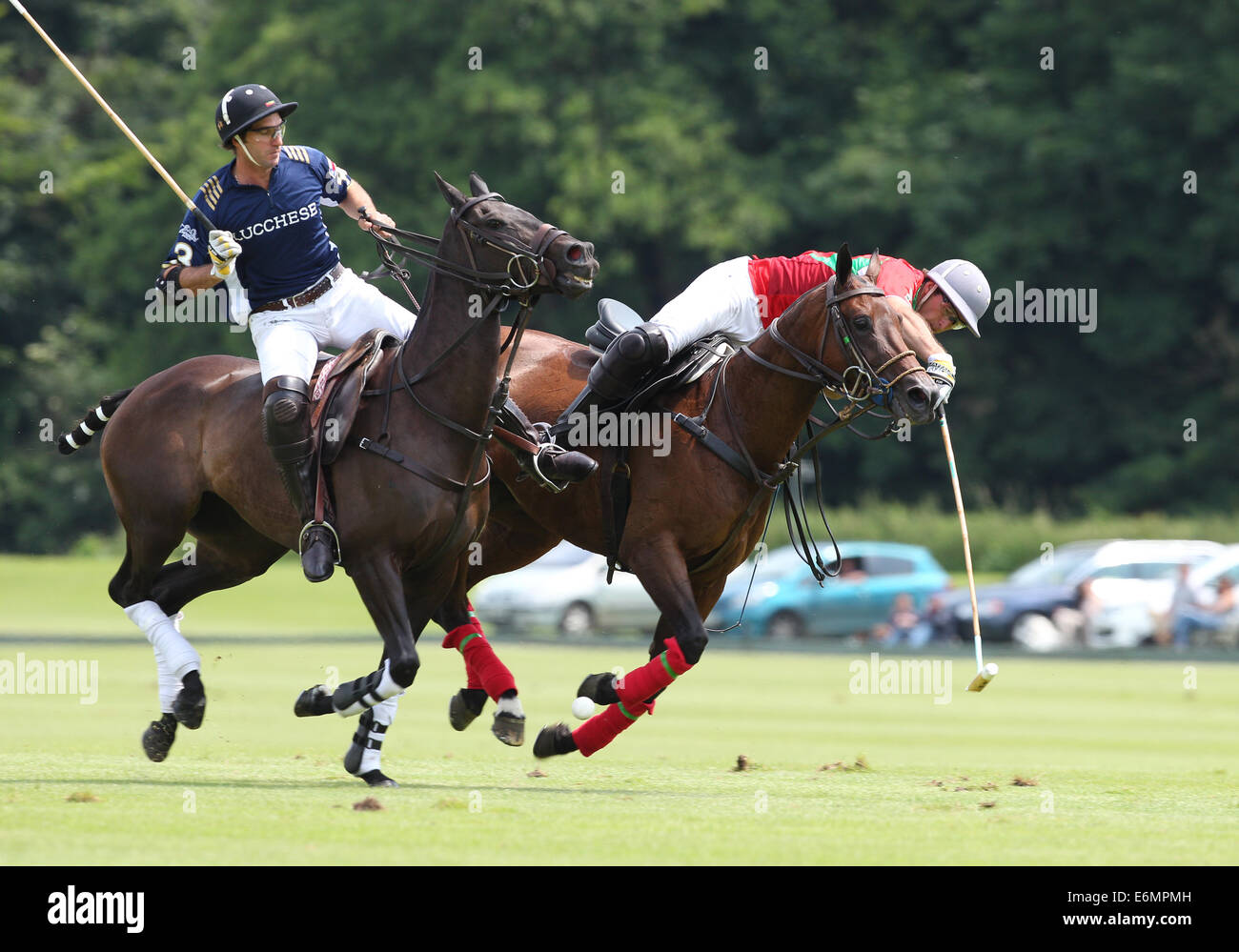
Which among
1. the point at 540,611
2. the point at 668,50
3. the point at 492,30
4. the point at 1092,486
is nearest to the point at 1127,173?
the point at 1092,486

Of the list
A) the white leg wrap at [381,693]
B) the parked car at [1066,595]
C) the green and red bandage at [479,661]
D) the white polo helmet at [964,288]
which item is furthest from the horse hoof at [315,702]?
the parked car at [1066,595]

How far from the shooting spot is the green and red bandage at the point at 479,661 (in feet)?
33.4

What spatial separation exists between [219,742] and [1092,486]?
3112 cm

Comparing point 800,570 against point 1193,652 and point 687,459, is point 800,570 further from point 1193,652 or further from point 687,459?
point 687,459

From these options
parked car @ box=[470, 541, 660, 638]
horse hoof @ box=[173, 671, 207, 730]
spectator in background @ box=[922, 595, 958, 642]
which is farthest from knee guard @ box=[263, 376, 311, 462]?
parked car @ box=[470, 541, 660, 638]

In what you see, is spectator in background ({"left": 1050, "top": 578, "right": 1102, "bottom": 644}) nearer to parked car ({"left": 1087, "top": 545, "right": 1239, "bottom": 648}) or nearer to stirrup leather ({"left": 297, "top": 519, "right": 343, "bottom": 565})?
parked car ({"left": 1087, "top": 545, "right": 1239, "bottom": 648})

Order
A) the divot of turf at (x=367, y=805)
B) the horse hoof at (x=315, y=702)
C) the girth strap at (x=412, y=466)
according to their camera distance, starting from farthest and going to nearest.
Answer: the horse hoof at (x=315, y=702), the girth strap at (x=412, y=466), the divot of turf at (x=367, y=805)

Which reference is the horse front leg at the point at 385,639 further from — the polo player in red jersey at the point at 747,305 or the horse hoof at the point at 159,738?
the polo player in red jersey at the point at 747,305

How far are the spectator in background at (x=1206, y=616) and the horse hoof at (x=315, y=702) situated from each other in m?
19.3

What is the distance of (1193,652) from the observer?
25.3 metres

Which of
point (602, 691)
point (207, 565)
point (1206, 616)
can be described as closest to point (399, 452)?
point (602, 691)

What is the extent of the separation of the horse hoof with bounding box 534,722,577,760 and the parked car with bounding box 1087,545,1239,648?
18.2 meters

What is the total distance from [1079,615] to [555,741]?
18603 mm

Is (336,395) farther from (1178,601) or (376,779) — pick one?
(1178,601)
